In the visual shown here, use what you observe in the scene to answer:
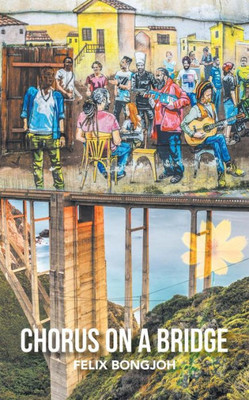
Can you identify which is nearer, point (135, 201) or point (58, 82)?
point (135, 201)

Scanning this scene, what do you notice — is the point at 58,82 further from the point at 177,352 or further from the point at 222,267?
the point at 177,352

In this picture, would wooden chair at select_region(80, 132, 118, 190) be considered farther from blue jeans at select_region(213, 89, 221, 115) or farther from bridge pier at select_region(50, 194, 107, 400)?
blue jeans at select_region(213, 89, 221, 115)

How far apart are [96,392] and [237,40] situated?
12570mm

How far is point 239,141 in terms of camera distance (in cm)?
1612

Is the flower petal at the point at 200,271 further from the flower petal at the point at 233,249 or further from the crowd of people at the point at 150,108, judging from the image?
the crowd of people at the point at 150,108

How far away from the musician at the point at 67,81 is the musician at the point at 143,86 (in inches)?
87.7

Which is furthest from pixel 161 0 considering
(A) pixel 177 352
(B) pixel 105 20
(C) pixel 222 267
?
(A) pixel 177 352

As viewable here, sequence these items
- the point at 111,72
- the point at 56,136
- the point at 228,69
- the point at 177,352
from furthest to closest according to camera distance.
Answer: the point at 56,136 → the point at 111,72 → the point at 228,69 → the point at 177,352

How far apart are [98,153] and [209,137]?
13.2ft

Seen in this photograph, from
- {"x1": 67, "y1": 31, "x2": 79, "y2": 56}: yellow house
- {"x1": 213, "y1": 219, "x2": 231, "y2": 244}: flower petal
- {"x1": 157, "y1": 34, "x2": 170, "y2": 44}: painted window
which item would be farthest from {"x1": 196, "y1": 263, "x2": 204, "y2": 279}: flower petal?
{"x1": 67, "y1": 31, "x2": 79, "y2": 56}: yellow house

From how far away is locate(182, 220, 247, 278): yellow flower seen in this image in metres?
16.0

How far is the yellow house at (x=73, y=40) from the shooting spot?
17.6m

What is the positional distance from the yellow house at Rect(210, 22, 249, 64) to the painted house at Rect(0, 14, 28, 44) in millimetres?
6963

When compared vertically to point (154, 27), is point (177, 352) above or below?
below
